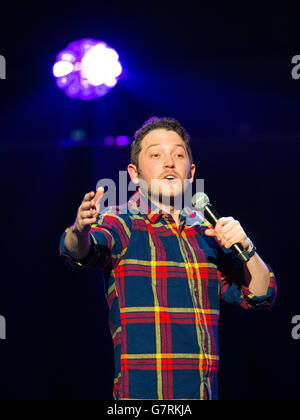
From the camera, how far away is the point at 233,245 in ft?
5.00

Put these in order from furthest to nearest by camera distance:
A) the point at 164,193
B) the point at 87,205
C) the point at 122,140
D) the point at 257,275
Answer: the point at 122,140 < the point at 164,193 < the point at 257,275 < the point at 87,205

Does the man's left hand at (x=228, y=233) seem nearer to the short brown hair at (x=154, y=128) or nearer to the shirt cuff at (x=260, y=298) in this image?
the shirt cuff at (x=260, y=298)

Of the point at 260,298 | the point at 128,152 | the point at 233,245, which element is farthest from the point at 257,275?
the point at 128,152

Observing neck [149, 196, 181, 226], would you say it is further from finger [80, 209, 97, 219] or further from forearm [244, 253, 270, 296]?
finger [80, 209, 97, 219]

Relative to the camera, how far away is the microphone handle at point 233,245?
59.7 inches

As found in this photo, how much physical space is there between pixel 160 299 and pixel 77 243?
36cm

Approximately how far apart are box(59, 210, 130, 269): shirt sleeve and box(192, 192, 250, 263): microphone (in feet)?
0.90

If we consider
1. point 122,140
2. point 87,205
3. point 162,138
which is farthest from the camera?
point 122,140

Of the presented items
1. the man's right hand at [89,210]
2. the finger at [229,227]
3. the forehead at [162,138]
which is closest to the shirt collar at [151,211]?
the forehead at [162,138]

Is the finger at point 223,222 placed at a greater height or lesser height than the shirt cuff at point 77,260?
greater

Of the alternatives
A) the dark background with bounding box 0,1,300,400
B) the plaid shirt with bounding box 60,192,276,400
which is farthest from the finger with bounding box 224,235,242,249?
the dark background with bounding box 0,1,300,400

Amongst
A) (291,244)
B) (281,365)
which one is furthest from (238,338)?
(291,244)

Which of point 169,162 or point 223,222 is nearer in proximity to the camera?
point 223,222

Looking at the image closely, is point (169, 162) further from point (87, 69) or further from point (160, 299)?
point (87, 69)
